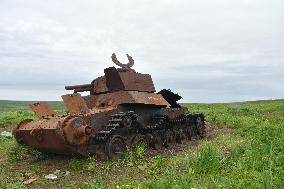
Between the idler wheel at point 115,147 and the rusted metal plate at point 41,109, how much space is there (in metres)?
2.33

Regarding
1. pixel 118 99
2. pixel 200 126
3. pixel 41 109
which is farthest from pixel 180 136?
pixel 41 109

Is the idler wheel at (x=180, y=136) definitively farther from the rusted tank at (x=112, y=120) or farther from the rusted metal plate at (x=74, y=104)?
the rusted metal plate at (x=74, y=104)

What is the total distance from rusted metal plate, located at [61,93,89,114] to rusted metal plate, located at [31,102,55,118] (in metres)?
0.88

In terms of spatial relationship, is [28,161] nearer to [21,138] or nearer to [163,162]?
[21,138]

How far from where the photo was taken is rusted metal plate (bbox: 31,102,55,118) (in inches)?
590

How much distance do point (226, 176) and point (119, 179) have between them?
8.53 ft

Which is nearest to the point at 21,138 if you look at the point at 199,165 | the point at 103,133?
the point at 103,133

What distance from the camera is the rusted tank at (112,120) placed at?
43.4 ft

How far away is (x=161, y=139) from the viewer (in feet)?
54.2

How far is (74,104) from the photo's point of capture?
1448cm

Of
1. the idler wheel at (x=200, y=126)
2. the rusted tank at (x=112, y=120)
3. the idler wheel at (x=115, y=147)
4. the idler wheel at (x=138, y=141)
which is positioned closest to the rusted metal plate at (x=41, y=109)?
the rusted tank at (x=112, y=120)

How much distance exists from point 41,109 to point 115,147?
277 cm

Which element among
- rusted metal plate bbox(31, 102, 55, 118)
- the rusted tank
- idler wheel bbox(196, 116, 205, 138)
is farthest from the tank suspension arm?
idler wheel bbox(196, 116, 205, 138)

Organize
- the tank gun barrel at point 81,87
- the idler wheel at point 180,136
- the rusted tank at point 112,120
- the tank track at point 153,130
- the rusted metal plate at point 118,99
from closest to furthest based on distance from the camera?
the rusted tank at point 112,120, the tank track at point 153,130, the rusted metal plate at point 118,99, the tank gun barrel at point 81,87, the idler wheel at point 180,136
